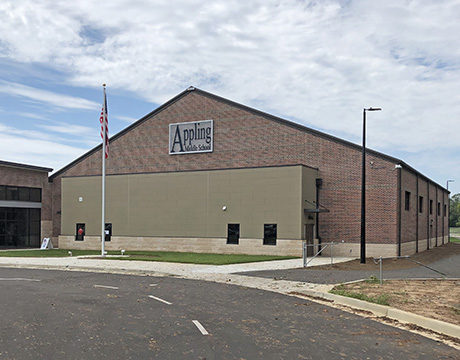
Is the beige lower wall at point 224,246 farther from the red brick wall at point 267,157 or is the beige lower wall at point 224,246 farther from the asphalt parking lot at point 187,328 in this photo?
the asphalt parking lot at point 187,328

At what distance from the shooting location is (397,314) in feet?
38.2

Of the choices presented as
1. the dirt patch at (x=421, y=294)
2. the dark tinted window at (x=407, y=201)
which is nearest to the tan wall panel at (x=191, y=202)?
the dark tinted window at (x=407, y=201)

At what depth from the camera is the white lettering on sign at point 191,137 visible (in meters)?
39.5

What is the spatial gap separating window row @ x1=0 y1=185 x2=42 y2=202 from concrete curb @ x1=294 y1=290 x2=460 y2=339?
34.6 meters

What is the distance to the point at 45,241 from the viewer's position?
43.1 meters

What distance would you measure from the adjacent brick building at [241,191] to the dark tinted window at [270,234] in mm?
71

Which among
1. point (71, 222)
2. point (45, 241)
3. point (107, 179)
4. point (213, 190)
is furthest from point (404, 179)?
point (45, 241)

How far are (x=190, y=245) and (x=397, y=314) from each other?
85.0 ft

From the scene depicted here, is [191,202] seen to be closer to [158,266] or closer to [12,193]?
[158,266]

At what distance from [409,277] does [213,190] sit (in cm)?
1856

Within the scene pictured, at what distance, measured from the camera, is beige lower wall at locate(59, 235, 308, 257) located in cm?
3319

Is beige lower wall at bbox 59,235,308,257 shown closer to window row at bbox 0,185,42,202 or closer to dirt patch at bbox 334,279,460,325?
window row at bbox 0,185,42,202

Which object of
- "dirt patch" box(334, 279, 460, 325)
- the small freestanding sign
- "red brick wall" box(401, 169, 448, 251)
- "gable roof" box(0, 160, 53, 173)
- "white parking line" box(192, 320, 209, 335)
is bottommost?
the small freestanding sign

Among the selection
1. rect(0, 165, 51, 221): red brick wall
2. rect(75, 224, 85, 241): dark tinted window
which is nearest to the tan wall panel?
rect(75, 224, 85, 241): dark tinted window
